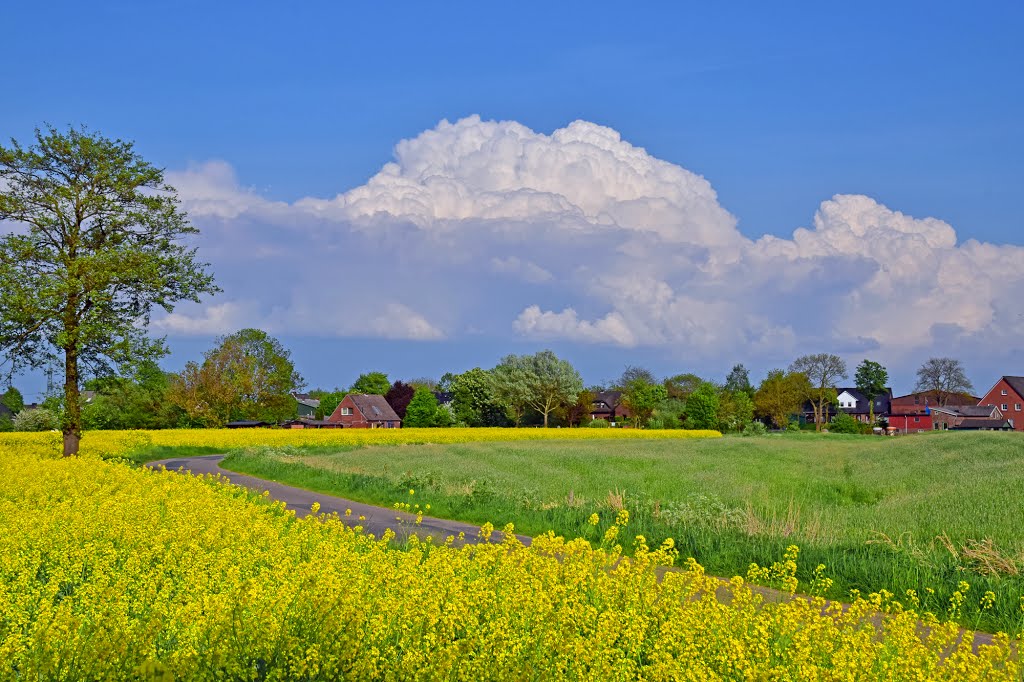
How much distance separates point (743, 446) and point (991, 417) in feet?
254

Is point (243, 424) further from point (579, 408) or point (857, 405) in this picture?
point (857, 405)

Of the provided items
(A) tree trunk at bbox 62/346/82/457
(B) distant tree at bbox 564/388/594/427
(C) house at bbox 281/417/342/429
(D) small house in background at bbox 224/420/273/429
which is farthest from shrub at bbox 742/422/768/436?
(A) tree trunk at bbox 62/346/82/457

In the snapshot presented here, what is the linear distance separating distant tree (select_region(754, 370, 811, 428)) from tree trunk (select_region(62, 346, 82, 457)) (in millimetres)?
97153

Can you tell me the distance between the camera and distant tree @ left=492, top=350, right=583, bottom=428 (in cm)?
10650

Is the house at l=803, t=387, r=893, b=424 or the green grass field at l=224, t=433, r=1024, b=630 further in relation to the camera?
the house at l=803, t=387, r=893, b=424

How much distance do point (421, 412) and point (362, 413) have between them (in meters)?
8.65

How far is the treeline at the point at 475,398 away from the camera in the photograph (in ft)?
293

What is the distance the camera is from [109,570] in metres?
10.2

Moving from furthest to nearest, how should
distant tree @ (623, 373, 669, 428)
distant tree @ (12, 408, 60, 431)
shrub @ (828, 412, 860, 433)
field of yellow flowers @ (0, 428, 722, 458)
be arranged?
distant tree @ (623, 373, 669, 428) < shrub @ (828, 412, 860, 433) < distant tree @ (12, 408, 60, 431) < field of yellow flowers @ (0, 428, 722, 458)

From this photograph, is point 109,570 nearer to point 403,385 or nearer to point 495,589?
point 495,589

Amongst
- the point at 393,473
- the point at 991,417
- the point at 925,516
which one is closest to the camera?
the point at 925,516

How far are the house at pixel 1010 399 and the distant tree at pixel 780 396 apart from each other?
25.7m

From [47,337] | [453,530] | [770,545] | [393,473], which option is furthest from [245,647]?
[47,337]

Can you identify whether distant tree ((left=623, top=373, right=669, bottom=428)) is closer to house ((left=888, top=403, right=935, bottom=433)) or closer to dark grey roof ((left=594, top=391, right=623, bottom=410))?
dark grey roof ((left=594, top=391, right=623, bottom=410))
